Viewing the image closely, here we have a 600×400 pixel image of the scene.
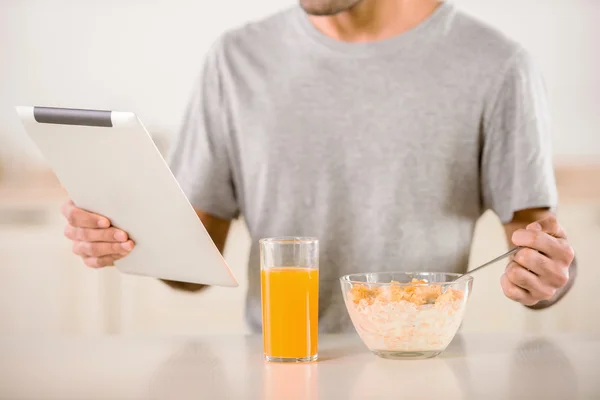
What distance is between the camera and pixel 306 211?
1366 millimetres

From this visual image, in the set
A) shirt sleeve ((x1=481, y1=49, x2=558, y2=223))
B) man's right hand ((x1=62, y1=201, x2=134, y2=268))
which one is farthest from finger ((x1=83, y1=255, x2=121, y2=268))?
shirt sleeve ((x1=481, y1=49, x2=558, y2=223))

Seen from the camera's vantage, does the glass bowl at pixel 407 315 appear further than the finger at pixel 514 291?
No

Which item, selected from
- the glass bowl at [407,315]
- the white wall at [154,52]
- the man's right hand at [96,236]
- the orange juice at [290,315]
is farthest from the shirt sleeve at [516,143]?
the white wall at [154,52]

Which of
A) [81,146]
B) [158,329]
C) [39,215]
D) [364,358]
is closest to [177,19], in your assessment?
[39,215]

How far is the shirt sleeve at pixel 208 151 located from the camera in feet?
4.59

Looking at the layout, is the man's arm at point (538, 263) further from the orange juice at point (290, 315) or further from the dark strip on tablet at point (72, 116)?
the dark strip on tablet at point (72, 116)

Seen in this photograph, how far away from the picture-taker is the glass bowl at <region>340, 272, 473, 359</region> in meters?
0.90

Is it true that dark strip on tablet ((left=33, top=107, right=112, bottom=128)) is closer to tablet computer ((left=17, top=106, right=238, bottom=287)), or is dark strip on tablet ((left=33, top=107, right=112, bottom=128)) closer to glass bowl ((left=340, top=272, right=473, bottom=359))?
tablet computer ((left=17, top=106, right=238, bottom=287))

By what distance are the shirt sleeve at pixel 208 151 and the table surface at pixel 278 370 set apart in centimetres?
38

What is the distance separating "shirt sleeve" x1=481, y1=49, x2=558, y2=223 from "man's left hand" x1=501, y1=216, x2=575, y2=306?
26 cm

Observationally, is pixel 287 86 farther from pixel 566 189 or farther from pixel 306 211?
pixel 566 189

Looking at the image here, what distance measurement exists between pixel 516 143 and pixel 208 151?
533 millimetres

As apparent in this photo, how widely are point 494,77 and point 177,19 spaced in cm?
141

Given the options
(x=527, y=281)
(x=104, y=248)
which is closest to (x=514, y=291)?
(x=527, y=281)
